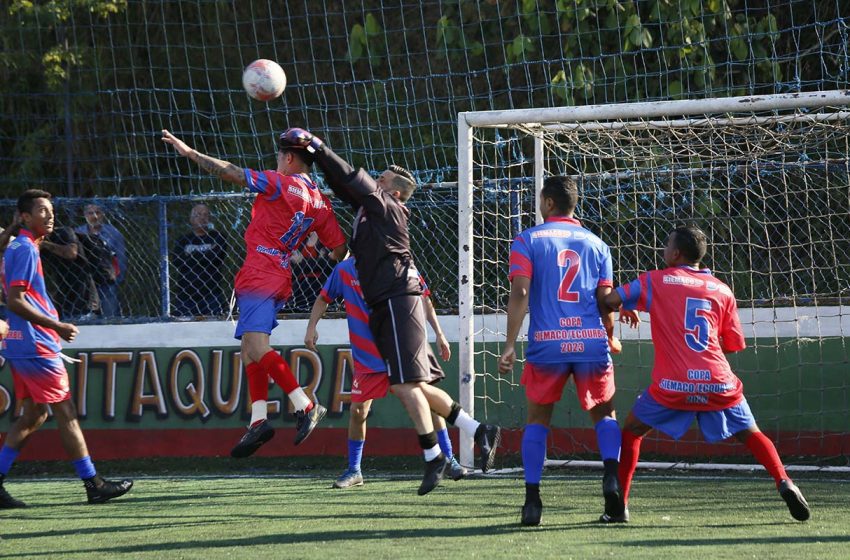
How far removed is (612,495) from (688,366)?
77 centimetres

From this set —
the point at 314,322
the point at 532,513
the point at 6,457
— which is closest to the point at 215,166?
the point at 314,322

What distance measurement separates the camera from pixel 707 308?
6.20 m

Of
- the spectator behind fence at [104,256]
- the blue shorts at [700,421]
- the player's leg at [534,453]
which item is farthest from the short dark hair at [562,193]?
the spectator behind fence at [104,256]

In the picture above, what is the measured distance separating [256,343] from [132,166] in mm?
6409

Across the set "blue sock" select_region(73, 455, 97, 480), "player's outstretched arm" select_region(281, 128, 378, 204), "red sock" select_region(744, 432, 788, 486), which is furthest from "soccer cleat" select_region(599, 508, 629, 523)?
"blue sock" select_region(73, 455, 97, 480)

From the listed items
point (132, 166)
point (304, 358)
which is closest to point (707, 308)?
point (304, 358)

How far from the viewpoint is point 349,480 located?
8.14 metres

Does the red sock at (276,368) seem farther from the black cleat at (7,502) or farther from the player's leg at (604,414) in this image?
the player's leg at (604,414)

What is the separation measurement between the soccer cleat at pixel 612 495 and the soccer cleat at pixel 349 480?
246 cm

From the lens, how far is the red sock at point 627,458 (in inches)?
245

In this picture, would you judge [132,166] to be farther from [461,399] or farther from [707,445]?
[707,445]

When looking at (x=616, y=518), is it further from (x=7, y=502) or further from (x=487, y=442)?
(x=7, y=502)

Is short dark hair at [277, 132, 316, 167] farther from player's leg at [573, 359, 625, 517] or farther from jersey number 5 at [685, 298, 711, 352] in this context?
jersey number 5 at [685, 298, 711, 352]

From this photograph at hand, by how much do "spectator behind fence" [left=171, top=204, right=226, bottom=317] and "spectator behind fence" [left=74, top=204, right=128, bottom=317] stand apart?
0.58m
